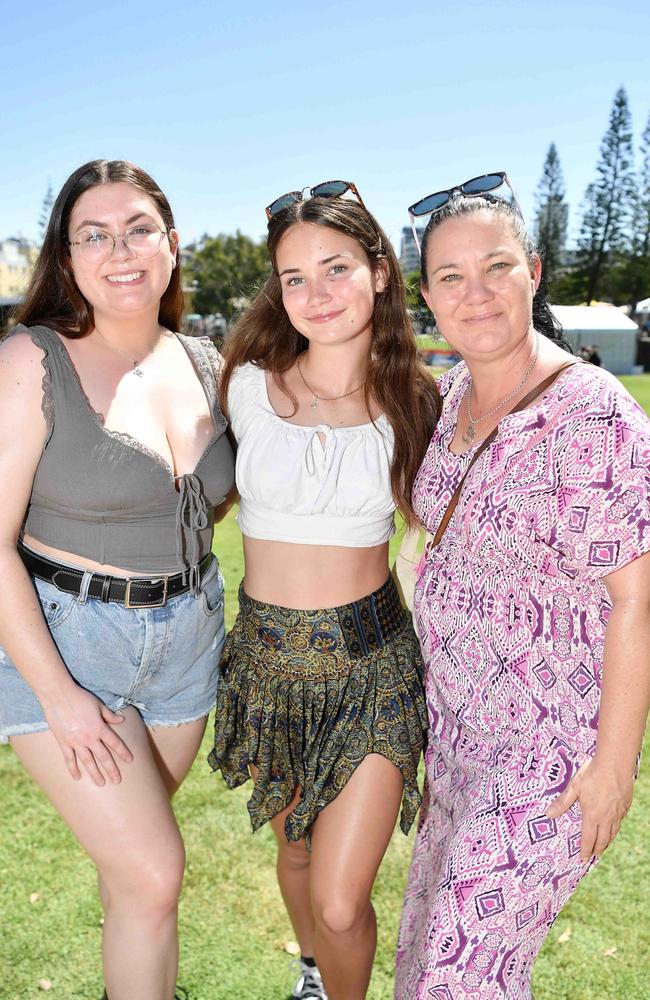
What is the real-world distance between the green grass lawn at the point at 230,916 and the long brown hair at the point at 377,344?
1924 mm

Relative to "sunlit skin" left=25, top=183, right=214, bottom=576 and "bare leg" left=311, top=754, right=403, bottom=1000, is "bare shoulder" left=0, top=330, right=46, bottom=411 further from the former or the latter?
"bare leg" left=311, top=754, right=403, bottom=1000

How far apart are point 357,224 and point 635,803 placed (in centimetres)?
335

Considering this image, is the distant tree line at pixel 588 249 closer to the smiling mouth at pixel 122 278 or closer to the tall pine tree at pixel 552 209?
the tall pine tree at pixel 552 209

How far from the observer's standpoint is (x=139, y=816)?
2354 mm

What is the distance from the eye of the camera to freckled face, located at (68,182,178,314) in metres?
2.54

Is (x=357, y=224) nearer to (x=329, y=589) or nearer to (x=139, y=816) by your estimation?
(x=329, y=589)

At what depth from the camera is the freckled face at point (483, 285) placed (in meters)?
2.43

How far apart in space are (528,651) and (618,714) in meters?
0.30

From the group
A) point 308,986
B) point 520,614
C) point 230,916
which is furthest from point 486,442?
point 230,916

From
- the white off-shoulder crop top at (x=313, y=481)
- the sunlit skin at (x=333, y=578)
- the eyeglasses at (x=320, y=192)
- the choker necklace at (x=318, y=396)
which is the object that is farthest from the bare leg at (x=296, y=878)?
the eyeglasses at (x=320, y=192)

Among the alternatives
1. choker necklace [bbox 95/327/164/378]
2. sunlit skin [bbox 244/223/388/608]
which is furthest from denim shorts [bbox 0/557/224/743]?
choker necklace [bbox 95/327/164/378]

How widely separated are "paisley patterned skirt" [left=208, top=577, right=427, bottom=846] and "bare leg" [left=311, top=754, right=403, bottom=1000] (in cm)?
5

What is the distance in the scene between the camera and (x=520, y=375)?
2467 millimetres

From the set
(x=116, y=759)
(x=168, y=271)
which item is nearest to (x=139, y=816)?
(x=116, y=759)
